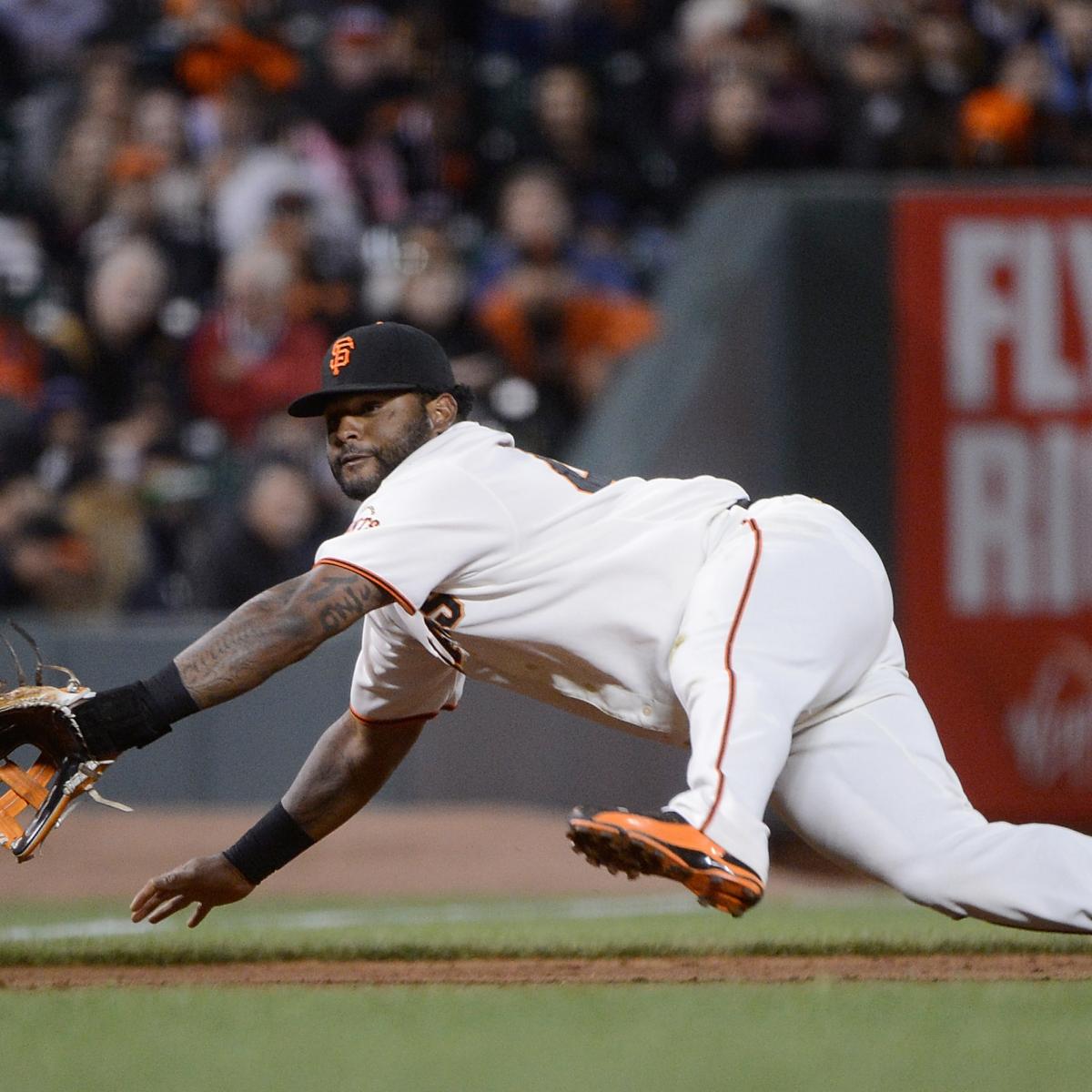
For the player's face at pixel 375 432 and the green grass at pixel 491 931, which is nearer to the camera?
the player's face at pixel 375 432

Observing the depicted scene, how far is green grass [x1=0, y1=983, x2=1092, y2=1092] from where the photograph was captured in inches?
122

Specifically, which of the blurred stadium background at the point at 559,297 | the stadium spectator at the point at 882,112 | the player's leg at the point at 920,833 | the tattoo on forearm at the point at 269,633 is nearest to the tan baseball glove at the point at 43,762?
the tattoo on forearm at the point at 269,633

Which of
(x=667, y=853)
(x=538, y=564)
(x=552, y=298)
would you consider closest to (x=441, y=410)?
(x=538, y=564)

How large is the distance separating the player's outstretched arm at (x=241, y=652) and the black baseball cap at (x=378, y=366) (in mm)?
418

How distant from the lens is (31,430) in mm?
8695

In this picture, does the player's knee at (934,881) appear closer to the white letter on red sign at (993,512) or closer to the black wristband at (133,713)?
the black wristband at (133,713)

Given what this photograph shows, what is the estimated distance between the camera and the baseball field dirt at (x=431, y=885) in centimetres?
428

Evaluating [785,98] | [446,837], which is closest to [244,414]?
[446,837]

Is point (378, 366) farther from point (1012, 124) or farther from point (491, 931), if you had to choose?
point (1012, 124)

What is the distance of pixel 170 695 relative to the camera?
3785 mm

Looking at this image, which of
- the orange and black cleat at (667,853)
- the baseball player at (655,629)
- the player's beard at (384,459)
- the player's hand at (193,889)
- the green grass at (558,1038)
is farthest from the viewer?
the player's hand at (193,889)

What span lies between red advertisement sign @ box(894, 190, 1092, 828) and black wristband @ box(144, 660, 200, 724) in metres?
3.93

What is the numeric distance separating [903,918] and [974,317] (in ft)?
7.53

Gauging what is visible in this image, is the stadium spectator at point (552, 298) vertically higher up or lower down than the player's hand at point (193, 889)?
higher up
